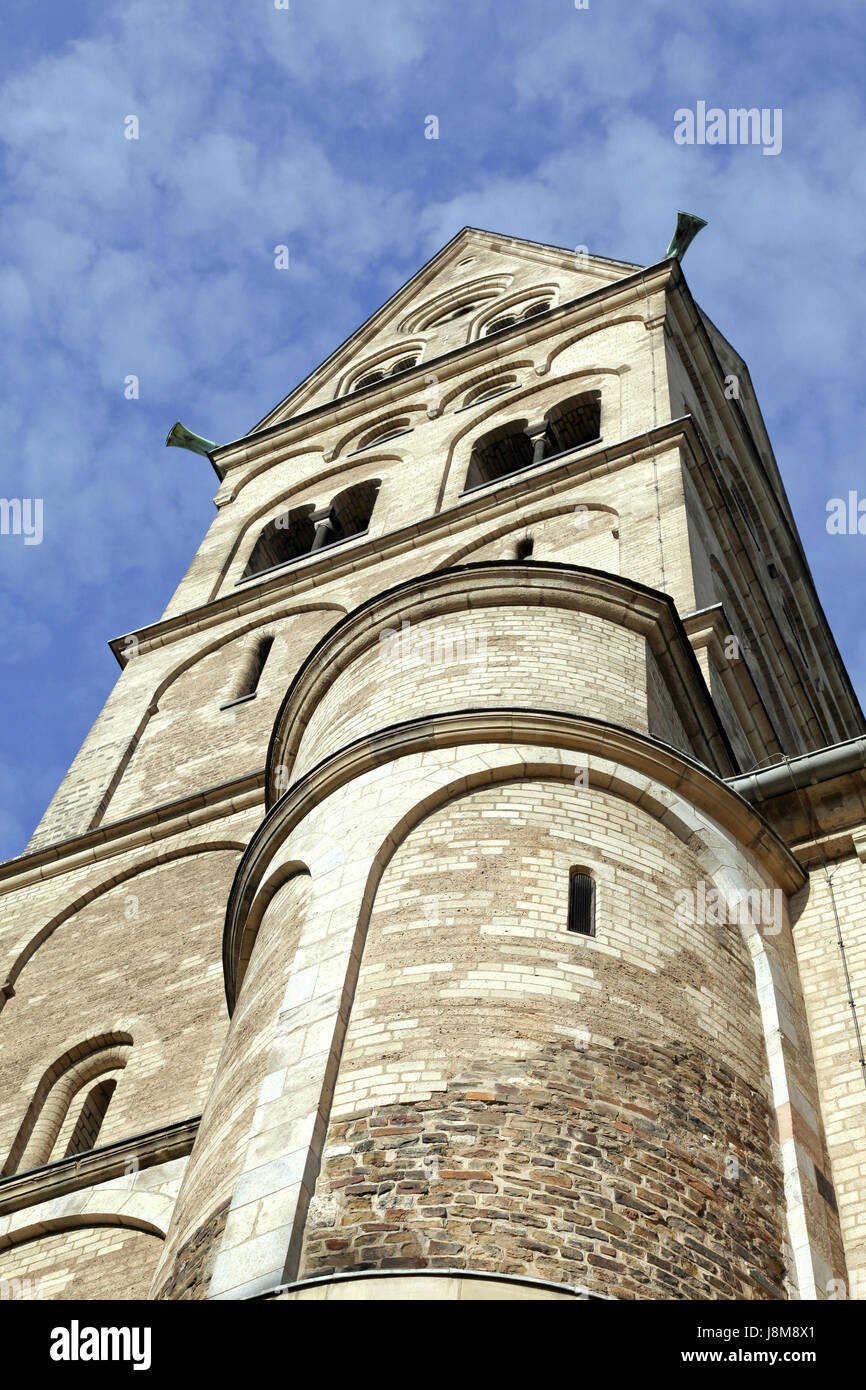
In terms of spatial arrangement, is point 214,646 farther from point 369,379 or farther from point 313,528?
point 369,379

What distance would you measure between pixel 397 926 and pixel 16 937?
9203 millimetres

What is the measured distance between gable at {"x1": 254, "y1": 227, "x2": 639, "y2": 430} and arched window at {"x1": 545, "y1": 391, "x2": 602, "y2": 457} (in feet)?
14.1

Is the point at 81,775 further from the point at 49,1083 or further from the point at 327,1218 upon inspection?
the point at 327,1218

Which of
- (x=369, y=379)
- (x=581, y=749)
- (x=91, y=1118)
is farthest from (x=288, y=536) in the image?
(x=581, y=749)

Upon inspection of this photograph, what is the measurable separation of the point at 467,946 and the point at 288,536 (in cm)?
1856

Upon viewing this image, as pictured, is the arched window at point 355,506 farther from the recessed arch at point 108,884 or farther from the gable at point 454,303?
the recessed arch at point 108,884

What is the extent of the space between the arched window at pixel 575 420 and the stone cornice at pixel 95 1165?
14.3 metres

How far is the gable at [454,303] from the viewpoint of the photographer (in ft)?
103

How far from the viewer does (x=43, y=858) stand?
764 inches

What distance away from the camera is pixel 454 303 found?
1358 inches

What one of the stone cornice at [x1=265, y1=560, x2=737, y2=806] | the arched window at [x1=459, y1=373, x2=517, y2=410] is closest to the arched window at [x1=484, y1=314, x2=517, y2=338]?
the arched window at [x1=459, y1=373, x2=517, y2=410]
